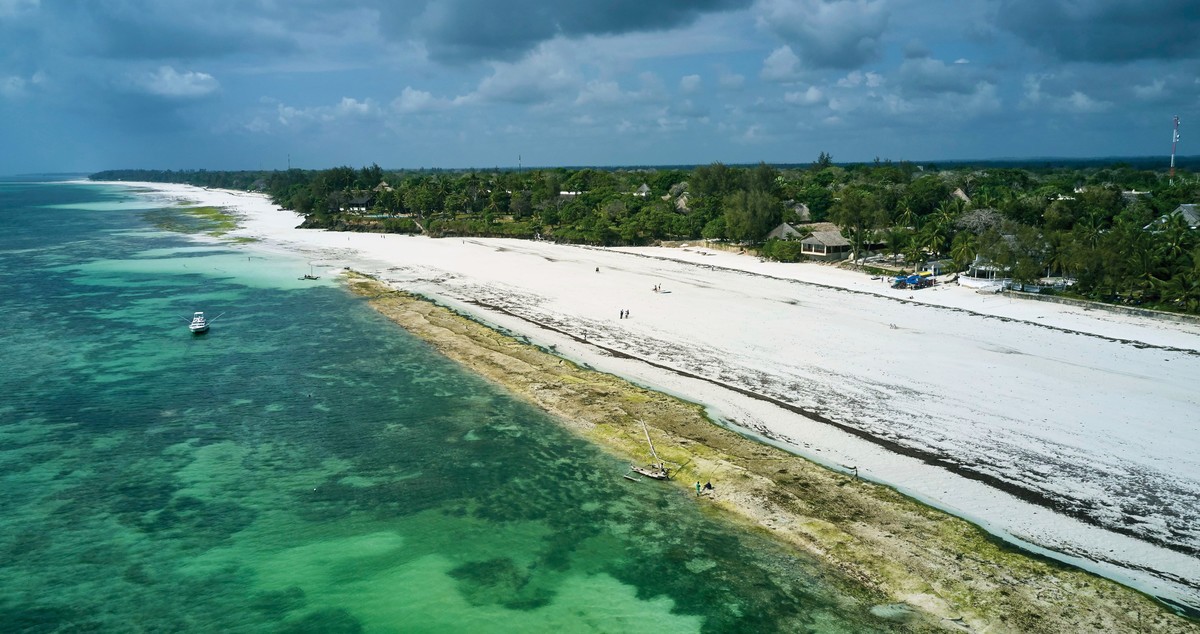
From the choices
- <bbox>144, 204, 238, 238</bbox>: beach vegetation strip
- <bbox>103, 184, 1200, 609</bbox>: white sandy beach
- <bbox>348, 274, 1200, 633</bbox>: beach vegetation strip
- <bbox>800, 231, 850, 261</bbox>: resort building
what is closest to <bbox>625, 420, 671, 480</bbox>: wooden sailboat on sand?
<bbox>348, 274, 1200, 633</bbox>: beach vegetation strip

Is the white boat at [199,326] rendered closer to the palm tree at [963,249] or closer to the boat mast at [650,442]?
the boat mast at [650,442]

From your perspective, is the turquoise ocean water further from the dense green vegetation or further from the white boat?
the dense green vegetation

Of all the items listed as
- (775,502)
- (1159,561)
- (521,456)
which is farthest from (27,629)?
(1159,561)

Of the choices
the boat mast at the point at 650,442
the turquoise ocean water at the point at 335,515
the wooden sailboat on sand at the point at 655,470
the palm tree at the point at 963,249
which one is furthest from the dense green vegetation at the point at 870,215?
the turquoise ocean water at the point at 335,515

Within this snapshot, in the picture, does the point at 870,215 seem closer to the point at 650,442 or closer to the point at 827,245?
the point at 827,245

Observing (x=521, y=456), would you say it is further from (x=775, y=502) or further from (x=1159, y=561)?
(x=1159, y=561)

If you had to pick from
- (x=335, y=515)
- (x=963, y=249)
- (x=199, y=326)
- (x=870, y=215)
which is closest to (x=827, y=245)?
(x=870, y=215)
